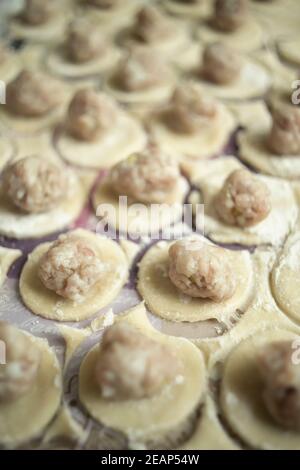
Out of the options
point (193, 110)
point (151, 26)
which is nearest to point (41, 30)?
point (151, 26)

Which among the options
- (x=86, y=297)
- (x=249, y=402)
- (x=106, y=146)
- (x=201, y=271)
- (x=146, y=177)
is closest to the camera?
(x=249, y=402)

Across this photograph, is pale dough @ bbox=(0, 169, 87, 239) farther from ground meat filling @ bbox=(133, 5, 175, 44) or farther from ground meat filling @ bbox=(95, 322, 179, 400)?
ground meat filling @ bbox=(133, 5, 175, 44)

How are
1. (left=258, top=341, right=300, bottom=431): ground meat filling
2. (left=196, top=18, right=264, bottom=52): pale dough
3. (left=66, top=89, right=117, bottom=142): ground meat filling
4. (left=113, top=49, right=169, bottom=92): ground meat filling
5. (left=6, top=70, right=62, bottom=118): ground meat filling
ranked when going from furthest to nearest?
(left=196, top=18, right=264, bottom=52): pale dough < (left=113, top=49, right=169, bottom=92): ground meat filling < (left=6, top=70, right=62, bottom=118): ground meat filling < (left=66, top=89, right=117, bottom=142): ground meat filling < (left=258, top=341, right=300, bottom=431): ground meat filling

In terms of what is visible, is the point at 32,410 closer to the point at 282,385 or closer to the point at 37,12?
the point at 282,385

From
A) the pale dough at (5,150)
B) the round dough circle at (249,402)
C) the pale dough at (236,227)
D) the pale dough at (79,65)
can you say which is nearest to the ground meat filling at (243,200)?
the pale dough at (236,227)

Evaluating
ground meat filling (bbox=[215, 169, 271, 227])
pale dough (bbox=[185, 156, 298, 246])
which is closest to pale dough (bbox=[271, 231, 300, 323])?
pale dough (bbox=[185, 156, 298, 246])

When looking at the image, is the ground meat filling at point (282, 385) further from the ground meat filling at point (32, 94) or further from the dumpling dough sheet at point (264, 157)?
the ground meat filling at point (32, 94)
